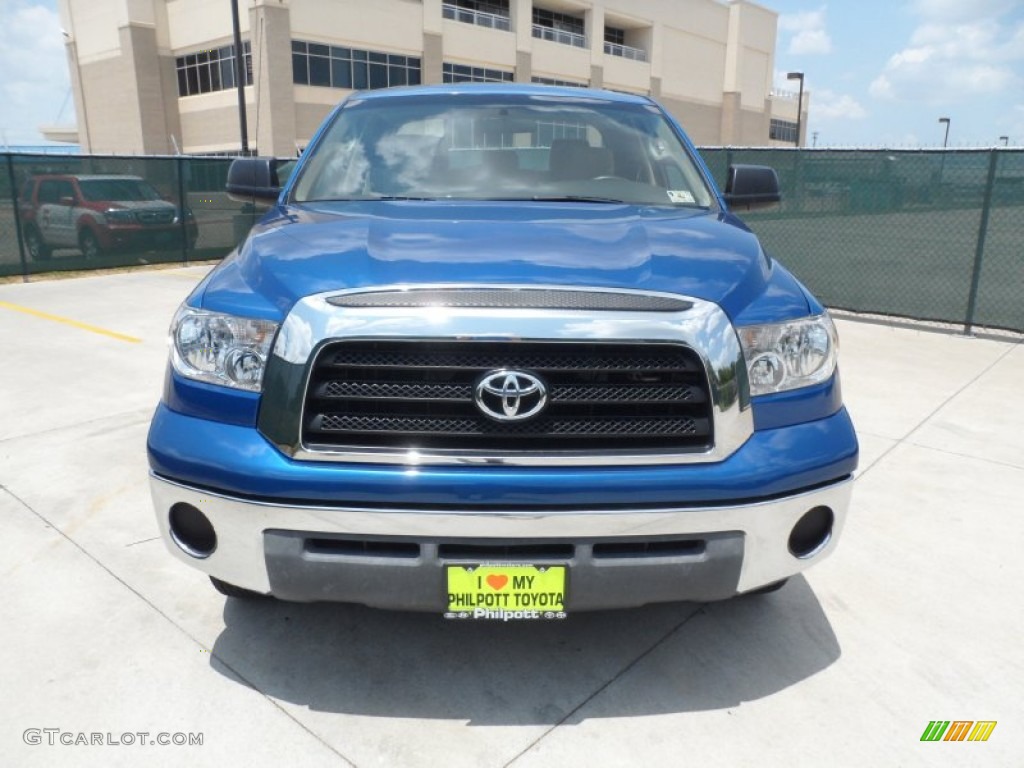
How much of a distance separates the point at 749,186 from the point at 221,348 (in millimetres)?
2776

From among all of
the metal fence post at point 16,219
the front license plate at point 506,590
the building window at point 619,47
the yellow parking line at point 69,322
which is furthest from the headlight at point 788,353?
the building window at point 619,47

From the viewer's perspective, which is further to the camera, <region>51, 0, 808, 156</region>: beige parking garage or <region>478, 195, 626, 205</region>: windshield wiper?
<region>51, 0, 808, 156</region>: beige parking garage

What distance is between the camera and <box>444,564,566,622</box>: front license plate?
2219 millimetres

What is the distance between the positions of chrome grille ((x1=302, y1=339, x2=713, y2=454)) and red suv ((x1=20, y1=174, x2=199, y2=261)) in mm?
12486

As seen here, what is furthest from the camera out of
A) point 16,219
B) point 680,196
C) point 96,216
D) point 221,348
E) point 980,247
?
point 96,216

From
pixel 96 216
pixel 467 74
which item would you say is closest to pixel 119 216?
pixel 96 216

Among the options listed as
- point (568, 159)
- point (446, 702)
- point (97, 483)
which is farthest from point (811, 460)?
point (97, 483)

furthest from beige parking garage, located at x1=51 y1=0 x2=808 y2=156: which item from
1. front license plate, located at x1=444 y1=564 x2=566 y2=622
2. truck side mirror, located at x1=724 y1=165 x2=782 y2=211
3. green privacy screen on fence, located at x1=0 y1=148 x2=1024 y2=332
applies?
front license plate, located at x1=444 y1=564 x2=566 y2=622

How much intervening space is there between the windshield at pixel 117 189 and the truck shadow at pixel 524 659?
1254cm

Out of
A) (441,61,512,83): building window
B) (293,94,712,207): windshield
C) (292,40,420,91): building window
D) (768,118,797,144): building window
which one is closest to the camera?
(293,94,712,207): windshield

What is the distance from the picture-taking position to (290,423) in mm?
2209

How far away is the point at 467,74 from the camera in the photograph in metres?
39.7

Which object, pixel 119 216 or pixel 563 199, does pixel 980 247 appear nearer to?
pixel 563 199

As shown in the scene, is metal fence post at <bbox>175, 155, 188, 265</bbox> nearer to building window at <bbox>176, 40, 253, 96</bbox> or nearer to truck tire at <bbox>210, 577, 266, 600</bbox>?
truck tire at <bbox>210, 577, 266, 600</bbox>
